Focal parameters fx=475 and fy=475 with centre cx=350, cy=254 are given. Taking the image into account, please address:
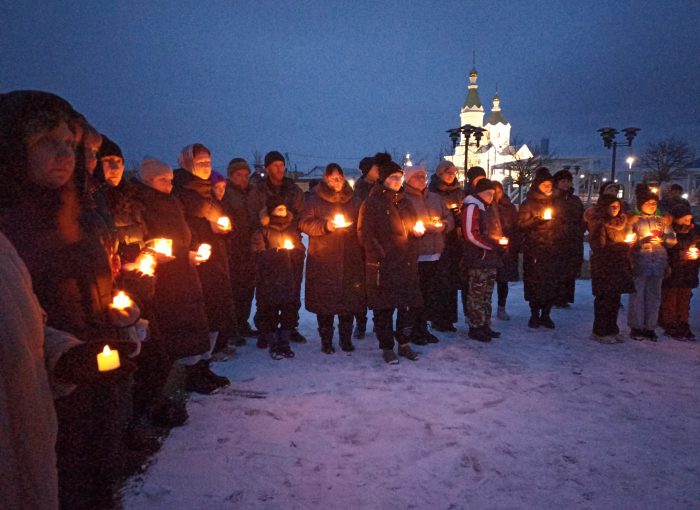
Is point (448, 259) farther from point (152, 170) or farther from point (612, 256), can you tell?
point (152, 170)

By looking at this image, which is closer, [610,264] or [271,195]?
[271,195]

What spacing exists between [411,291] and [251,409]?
2303mm

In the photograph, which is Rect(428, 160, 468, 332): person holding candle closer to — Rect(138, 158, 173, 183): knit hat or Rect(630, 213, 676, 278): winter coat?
Rect(630, 213, 676, 278): winter coat

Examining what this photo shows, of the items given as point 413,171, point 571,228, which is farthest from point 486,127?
point 413,171

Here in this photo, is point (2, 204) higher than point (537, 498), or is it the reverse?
point (2, 204)

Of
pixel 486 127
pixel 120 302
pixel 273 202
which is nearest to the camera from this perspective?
pixel 120 302

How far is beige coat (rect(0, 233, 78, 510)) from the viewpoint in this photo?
49.8 inches

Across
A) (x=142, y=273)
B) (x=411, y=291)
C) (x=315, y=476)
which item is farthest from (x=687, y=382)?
(x=142, y=273)

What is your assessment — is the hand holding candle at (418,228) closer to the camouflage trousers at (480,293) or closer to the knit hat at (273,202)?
the camouflage trousers at (480,293)

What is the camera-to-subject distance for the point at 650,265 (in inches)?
236

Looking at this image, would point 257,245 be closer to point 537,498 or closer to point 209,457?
point 209,457

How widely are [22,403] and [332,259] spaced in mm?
4502

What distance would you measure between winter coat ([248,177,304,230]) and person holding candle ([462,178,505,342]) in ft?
7.06

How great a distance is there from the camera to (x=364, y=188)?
22.0ft
